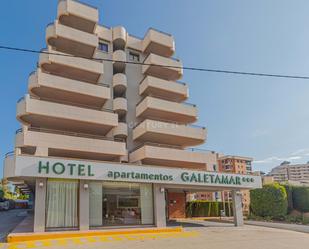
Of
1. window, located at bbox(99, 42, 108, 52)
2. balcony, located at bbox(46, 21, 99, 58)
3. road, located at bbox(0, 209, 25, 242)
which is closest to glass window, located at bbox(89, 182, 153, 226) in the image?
road, located at bbox(0, 209, 25, 242)

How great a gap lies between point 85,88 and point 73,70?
2.51m

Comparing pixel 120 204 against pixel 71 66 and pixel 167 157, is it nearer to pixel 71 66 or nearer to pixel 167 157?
pixel 167 157

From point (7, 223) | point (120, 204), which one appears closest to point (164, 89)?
point (120, 204)

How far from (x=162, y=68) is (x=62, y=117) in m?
13.3

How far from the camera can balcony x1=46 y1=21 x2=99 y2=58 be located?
88.3 ft

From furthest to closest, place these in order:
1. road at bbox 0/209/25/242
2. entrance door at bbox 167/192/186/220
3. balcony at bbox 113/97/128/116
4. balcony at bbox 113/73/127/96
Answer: entrance door at bbox 167/192/186/220 → balcony at bbox 113/73/127/96 → balcony at bbox 113/97/128/116 → road at bbox 0/209/25/242

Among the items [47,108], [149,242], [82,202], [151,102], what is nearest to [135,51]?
[151,102]

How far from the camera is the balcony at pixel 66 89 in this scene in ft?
79.6

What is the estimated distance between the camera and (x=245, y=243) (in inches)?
568

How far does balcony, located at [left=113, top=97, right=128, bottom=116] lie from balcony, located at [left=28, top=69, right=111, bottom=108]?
1435mm

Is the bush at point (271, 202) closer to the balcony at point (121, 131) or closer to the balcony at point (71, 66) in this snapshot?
the balcony at point (121, 131)

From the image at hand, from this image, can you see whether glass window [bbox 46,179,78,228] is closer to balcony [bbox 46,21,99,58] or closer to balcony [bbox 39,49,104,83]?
balcony [bbox 39,49,104,83]

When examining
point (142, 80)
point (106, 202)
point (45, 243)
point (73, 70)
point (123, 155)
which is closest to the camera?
point (45, 243)

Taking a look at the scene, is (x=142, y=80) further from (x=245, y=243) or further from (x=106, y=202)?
(x=245, y=243)
